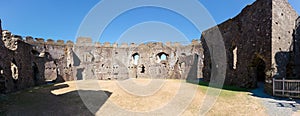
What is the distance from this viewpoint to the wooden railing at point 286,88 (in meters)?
8.37

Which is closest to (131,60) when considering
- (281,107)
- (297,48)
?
(297,48)

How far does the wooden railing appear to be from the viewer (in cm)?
837

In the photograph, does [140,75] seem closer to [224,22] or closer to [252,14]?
[224,22]

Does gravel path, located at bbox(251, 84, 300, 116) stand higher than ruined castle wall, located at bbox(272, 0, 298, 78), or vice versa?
ruined castle wall, located at bbox(272, 0, 298, 78)

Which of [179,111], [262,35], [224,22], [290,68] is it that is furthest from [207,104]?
[224,22]

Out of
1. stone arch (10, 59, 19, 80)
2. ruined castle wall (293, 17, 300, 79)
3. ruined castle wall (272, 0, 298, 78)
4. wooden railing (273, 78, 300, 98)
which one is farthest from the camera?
stone arch (10, 59, 19, 80)

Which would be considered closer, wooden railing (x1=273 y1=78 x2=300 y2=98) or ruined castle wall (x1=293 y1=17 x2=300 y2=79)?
wooden railing (x1=273 y1=78 x2=300 y2=98)

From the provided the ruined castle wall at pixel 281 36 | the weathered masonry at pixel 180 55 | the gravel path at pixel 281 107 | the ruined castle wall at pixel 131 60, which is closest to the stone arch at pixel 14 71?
the weathered masonry at pixel 180 55

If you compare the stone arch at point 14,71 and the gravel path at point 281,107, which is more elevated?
the stone arch at point 14,71

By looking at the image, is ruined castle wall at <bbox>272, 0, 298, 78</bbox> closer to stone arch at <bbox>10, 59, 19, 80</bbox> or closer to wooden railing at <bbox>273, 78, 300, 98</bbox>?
wooden railing at <bbox>273, 78, 300, 98</bbox>

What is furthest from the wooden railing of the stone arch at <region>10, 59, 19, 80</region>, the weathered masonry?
the stone arch at <region>10, 59, 19, 80</region>

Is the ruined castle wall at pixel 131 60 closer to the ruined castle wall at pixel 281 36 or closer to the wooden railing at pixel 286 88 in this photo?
the ruined castle wall at pixel 281 36

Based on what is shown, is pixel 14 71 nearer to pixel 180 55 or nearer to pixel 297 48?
pixel 180 55

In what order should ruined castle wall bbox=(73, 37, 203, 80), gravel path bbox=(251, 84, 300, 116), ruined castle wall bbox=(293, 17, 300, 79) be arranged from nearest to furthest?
gravel path bbox=(251, 84, 300, 116) < ruined castle wall bbox=(293, 17, 300, 79) < ruined castle wall bbox=(73, 37, 203, 80)
